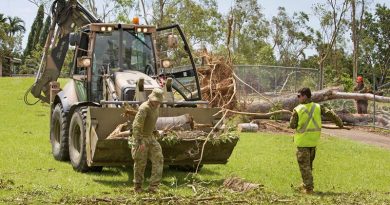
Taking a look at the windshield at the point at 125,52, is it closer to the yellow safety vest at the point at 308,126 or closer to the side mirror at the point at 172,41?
the side mirror at the point at 172,41

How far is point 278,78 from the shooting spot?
1266 inches

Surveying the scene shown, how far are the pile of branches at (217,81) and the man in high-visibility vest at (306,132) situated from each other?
10.2 m

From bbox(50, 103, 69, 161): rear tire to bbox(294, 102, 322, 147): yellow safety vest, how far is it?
16.3ft

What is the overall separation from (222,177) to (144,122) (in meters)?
2.49

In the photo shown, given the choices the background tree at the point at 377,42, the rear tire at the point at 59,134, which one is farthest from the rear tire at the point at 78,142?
the background tree at the point at 377,42

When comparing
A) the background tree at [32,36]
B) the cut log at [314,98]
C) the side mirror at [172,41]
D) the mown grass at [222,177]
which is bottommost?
the mown grass at [222,177]

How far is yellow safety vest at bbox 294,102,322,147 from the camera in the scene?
35.5 ft

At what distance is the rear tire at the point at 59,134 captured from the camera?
44.2 feet

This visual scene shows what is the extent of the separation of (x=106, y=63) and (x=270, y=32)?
61.0m

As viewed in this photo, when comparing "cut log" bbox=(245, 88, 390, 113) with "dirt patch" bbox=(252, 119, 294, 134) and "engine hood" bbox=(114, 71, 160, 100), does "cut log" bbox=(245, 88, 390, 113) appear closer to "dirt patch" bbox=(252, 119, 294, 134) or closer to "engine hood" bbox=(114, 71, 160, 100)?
"dirt patch" bbox=(252, 119, 294, 134)

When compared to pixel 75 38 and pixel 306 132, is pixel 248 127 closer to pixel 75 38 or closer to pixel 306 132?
pixel 75 38

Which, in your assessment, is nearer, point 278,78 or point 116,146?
point 116,146

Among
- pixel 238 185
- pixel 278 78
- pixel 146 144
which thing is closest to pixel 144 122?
pixel 146 144

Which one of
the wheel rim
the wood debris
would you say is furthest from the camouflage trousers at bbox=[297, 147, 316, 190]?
the wheel rim
